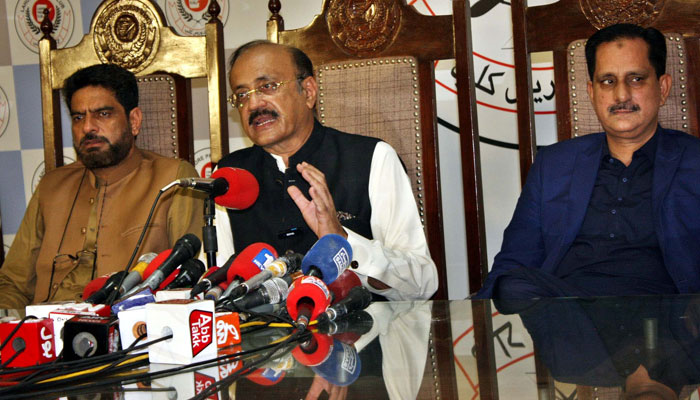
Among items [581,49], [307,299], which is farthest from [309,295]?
[581,49]

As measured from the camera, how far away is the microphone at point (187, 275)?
4.72ft

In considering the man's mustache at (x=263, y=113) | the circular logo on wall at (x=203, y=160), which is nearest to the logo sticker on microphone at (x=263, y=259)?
the man's mustache at (x=263, y=113)

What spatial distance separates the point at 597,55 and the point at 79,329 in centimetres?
193

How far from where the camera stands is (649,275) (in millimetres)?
2271

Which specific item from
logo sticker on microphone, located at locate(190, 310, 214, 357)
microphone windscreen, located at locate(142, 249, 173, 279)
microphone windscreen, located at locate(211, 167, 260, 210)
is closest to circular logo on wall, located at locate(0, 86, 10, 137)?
microphone windscreen, located at locate(211, 167, 260, 210)

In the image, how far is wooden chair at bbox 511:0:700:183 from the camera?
2.46m

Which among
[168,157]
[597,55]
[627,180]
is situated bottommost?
[627,180]

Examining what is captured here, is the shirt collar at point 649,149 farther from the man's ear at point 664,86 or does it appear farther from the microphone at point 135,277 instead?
the microphone at point 135,277

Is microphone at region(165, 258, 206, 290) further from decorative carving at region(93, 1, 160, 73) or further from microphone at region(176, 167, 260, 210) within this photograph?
decorative carving at region(93, 1, 160, 73)

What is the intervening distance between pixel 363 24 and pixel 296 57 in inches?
13.7

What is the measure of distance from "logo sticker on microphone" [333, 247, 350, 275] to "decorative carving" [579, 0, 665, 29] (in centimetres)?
156

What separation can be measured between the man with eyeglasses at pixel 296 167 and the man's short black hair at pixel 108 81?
0.60 meters

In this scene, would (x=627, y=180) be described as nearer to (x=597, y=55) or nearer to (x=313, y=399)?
(x=597, y=55)

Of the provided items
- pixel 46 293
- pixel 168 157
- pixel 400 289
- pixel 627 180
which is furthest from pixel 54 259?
pixel 627 180
